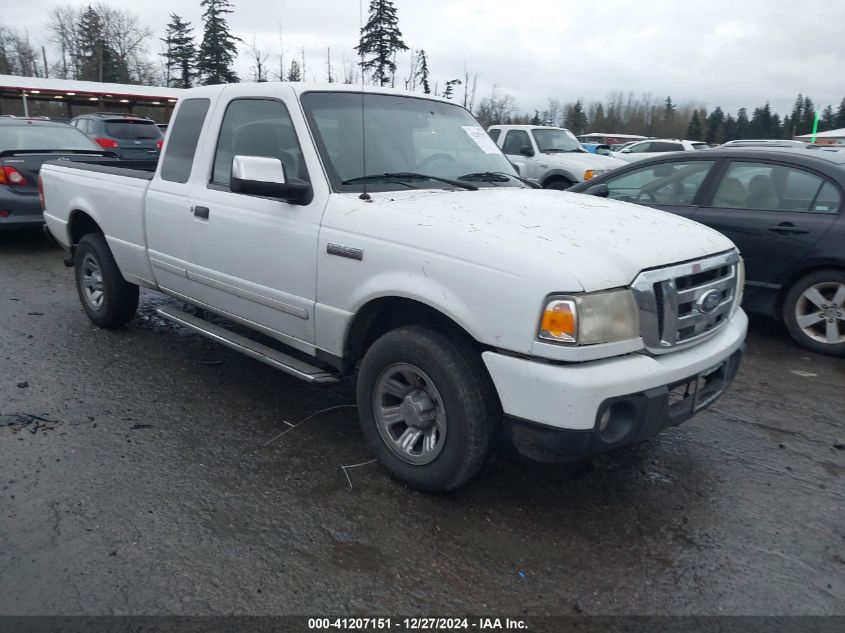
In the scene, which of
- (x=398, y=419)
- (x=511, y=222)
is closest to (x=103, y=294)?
(x=398, y=419)

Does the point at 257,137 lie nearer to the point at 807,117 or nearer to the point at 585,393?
the point at 585,393

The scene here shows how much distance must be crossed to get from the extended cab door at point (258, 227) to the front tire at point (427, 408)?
0.59 m

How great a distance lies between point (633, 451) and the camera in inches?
150

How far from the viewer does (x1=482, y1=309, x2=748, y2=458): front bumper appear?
2.63 m

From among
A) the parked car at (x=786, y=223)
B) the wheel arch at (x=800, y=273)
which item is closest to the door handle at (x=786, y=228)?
the parked car at (x=786, y=223)

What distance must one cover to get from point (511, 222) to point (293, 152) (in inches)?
56.9

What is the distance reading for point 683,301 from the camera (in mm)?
2990

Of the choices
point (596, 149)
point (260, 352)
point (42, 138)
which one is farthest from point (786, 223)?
point (596, 149)

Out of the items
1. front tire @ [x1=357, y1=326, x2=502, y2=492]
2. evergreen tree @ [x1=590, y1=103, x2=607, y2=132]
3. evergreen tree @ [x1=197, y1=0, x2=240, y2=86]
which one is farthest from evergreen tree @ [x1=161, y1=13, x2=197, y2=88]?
front tire @ [x1=357, y1=326, x2=502, y2=492]

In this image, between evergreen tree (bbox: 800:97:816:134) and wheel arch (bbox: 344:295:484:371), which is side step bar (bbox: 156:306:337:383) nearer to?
wheel arch (bbox: 344:295:484:371)

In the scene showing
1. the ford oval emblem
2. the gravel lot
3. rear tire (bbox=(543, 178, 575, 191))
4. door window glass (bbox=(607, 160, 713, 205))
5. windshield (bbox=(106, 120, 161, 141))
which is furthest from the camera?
windshield (bbox=(106, 120, 161, 141))

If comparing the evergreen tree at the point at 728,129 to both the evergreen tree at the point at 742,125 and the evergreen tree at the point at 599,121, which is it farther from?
the evergreen tree at the point at 599,121

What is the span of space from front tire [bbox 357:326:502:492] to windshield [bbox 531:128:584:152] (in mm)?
10939

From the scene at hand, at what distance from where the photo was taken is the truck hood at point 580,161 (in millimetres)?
12203
